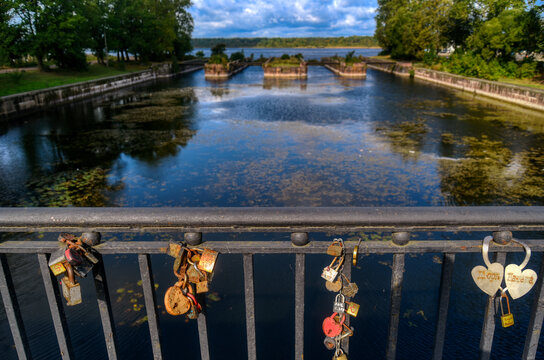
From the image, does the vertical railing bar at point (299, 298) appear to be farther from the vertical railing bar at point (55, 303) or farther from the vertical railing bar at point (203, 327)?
the vertical railing bar at point (55, 303)

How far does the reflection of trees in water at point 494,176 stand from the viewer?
28.6ft

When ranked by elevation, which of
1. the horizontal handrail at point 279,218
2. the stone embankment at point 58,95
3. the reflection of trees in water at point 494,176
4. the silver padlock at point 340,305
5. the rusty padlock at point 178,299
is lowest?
the reflection of trees in water at point 494,176

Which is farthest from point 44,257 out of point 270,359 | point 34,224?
point 270,359

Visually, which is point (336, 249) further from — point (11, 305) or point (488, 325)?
point (11, 305)

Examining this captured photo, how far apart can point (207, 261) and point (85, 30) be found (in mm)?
46851

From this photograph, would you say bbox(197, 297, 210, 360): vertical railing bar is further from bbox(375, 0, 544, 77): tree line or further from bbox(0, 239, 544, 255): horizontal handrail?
bbox(375, 0, 544, 77): tree line

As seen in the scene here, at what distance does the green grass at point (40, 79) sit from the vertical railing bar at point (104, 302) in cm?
2490

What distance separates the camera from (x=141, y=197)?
876cm

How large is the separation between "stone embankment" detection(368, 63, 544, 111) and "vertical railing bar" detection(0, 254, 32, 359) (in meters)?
25.6

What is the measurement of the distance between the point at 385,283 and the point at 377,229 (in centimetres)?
416

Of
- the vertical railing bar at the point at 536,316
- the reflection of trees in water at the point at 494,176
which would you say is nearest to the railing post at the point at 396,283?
the vertical railing bar at the point at 536,316

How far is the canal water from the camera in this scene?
4.46m

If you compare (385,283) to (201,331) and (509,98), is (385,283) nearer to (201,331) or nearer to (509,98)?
(201,331)

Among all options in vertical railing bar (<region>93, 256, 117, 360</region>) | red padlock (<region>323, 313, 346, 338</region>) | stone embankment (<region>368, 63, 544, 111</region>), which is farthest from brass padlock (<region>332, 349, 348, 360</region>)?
stone embankment (<region>368, 63, 544, 111</region>)
